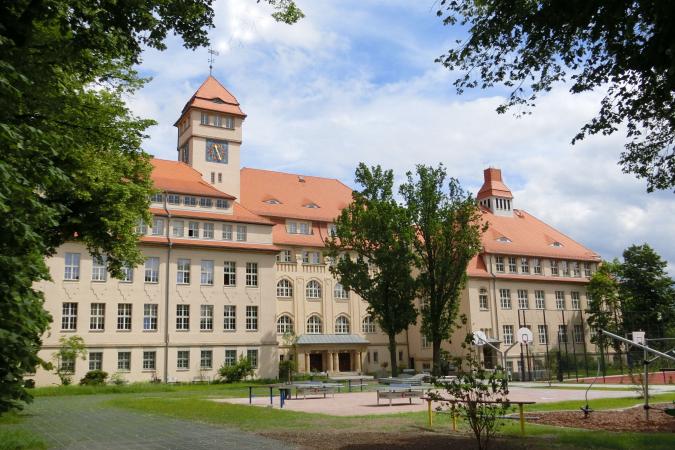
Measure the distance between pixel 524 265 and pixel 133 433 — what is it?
177 ft

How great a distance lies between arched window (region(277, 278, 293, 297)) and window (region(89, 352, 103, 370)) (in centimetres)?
1565

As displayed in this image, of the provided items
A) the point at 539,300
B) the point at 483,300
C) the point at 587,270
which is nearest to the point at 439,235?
the point at 483,300

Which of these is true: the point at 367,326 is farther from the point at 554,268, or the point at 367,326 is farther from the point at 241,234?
the point at 554,268

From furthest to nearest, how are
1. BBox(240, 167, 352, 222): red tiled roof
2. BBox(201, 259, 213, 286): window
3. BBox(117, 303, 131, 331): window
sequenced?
BBox(240, 167, 352, 222): red tiled roof, BBox(201, 259, 213, 286): window, BBox(117, 303, 131, 331): window

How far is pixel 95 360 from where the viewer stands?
4106cm

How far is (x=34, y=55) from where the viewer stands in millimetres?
11234

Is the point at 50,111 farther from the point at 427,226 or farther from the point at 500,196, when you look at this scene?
the point at 500,196

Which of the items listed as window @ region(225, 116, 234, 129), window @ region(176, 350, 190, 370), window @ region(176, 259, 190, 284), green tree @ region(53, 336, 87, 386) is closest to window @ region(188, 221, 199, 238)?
window @ region(176, 259, 190, 284)

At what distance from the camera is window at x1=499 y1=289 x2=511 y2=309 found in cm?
5962

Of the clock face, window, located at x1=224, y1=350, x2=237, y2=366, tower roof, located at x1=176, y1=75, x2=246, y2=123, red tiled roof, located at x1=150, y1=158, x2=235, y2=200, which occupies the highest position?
tower roof, located at x1=176, y1=75, x2=246, y2=123

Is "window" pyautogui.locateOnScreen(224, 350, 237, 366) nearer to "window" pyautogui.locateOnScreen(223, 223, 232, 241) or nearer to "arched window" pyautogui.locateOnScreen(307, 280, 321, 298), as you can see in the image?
"window" pyautogui.locateOnScreen(223, 223, 232, 241)

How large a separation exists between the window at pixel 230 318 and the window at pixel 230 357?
67.0 inches

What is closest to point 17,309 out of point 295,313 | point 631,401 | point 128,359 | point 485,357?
point 631,401

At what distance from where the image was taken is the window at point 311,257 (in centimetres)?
5384
